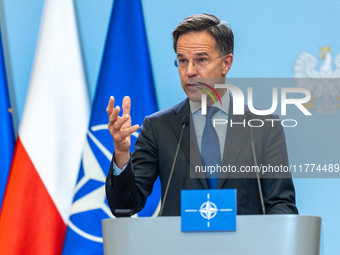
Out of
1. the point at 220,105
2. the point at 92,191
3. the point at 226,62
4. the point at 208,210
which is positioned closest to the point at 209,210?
the point at 208,210

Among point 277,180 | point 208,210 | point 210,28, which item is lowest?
point 208,210

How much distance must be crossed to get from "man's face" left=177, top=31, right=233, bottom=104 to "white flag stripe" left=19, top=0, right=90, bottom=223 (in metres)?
0.94

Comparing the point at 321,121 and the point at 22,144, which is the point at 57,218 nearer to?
the point at 22,144

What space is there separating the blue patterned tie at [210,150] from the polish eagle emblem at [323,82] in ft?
3.37

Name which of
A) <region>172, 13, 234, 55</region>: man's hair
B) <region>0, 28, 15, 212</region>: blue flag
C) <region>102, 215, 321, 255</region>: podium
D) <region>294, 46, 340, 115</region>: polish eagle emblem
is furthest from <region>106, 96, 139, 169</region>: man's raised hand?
<region>294, 46, 340, 115</region>: polish eagle emblem

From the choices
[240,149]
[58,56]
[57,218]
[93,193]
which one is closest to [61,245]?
[57,218]

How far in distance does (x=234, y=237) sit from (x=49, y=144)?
1.64 meters

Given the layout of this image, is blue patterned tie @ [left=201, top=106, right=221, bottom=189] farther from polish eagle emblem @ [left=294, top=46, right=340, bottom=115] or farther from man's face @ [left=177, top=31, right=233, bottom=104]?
polish eagle emblem @ [left=294, top=46, right=340, bottom=115]

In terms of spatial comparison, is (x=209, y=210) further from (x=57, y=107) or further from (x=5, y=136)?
(x=5, y=136)

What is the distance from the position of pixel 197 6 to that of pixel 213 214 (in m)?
1.97

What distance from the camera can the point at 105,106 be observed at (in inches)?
99.3

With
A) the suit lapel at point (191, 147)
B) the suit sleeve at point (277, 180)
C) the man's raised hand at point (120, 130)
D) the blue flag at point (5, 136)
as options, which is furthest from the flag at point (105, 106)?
the man's raised hand at point (120, 130)

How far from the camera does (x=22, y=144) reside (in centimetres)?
241

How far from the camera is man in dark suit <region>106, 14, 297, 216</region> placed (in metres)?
1.53
